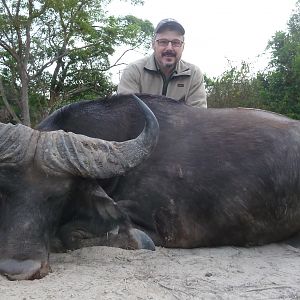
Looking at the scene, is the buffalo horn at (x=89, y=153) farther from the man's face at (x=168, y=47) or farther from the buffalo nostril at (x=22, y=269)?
the man's face at (x=168, y=47)

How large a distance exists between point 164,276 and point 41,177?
1.13 m

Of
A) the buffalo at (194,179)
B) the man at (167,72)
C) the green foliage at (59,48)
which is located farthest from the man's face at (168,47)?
the green foliage at (59,48)

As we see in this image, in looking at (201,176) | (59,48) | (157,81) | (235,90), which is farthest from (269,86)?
(201,176)

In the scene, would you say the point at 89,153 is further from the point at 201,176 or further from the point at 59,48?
the point at 59,48

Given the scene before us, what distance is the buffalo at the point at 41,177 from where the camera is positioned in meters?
3.88

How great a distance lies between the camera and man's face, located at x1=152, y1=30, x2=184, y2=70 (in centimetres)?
767

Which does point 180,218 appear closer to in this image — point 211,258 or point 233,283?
point 211,258

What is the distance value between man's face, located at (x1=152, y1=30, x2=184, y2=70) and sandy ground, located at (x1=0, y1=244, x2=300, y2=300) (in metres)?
3.39

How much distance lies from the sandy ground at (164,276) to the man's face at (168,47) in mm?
3393

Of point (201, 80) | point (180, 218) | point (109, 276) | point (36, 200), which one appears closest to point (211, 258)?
point (180, 218)

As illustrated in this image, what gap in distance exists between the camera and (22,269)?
3.74 metres

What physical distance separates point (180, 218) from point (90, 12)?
22297mm

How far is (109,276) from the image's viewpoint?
3.82 meters

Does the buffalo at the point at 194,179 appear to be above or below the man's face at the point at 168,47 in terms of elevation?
below
